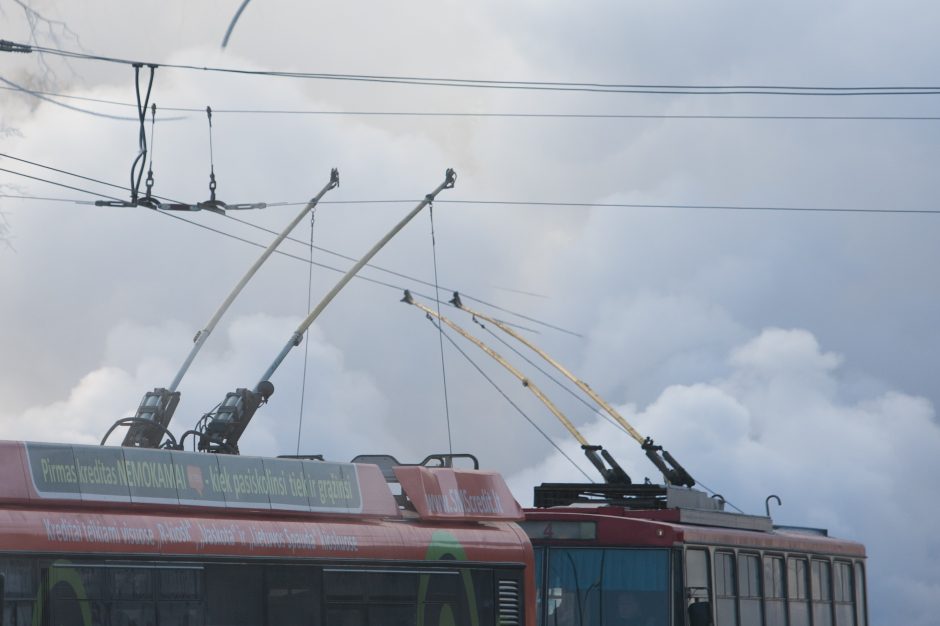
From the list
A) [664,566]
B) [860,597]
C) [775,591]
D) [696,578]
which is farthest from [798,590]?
[664,566]

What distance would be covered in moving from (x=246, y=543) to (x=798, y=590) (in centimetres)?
943

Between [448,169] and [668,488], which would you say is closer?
[668,488]

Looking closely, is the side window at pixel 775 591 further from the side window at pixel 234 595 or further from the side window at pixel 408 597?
the side window at pixel 234 595

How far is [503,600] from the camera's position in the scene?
47.6 ft

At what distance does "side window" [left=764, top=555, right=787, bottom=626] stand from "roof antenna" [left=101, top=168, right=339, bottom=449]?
707cm

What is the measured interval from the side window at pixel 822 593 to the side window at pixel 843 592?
17 centimetres

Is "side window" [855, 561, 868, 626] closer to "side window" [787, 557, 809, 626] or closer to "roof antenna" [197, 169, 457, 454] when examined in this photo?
"side window" [787, 557, 809, 626]

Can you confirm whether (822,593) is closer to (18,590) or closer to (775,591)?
(775,591)

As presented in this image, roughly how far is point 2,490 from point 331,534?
3012 millimetres

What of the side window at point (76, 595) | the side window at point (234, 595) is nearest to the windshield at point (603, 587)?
the side window at point (234, 595)

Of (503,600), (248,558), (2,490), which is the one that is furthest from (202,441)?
(2,490)

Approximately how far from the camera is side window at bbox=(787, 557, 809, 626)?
1908 centimetres

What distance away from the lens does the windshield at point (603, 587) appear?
17.0 m

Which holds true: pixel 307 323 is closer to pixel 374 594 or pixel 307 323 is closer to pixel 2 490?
pixel 374 594
